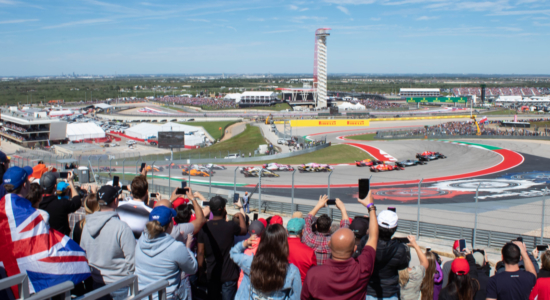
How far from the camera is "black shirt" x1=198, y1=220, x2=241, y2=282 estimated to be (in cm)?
517

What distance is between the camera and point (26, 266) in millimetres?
3377

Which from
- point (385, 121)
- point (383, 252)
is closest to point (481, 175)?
point (383, 252)

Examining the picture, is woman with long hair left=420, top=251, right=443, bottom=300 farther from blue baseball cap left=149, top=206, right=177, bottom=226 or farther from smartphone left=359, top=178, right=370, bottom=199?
blue baseball cap left=149, top=206, right=177, bottom=226

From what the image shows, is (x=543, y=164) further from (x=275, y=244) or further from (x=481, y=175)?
(x=275, y=244)

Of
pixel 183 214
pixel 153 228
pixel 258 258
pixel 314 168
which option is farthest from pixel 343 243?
pixel 314 168

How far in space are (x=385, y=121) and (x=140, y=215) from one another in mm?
80750

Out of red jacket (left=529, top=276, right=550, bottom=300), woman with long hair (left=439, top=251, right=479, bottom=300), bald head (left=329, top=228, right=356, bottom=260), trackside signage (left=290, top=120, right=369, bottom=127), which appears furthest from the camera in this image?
trackside signage (left=290, top=120, right=369, bottom=127)

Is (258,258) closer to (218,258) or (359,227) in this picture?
(218,258)

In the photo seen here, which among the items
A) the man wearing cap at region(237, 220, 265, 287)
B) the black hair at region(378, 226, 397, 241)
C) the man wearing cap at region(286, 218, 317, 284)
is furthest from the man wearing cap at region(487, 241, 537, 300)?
the man wearing cap at region(237, 220, 265, 287)

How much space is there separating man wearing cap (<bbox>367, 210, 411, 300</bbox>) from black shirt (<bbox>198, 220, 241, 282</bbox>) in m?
1.74

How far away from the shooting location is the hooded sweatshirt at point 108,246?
4.49 meters

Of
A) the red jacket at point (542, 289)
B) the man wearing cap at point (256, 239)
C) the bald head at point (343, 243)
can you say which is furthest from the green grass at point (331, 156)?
the bald head at point (343, 243)

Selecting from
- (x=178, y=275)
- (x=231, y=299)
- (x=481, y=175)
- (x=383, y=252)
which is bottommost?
(x=481, y=175)

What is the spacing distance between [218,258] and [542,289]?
359 centimetres
